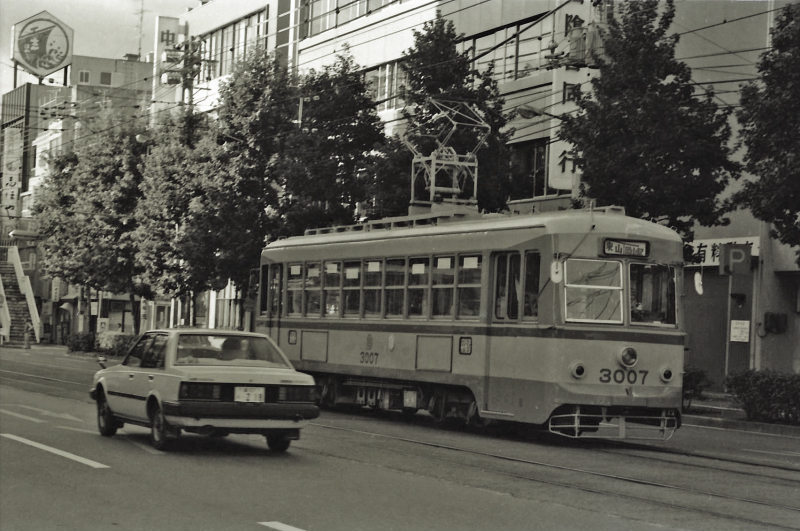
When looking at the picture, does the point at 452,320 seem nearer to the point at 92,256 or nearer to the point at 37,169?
the point at 92,256

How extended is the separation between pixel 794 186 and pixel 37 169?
3427 inches

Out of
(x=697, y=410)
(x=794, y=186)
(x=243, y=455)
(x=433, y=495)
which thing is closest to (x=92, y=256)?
(x=697, y=410)

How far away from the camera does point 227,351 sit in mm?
14695

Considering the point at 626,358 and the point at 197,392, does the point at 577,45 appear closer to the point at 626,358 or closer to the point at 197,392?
the point at 626,358

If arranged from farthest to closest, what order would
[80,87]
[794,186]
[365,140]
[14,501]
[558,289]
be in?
1. [80,87]
2. [365,140]
3. [794,186]
4. [558,289]
5. [14,501]

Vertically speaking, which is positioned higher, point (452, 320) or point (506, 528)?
point (452, 320)

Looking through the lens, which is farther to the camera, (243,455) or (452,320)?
(452,320)

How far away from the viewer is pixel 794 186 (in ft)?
73.5

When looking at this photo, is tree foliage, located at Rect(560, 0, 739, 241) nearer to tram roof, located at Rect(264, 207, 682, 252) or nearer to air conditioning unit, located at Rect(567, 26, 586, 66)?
air conditioning unit, located at Rect(567, 26, 586, 66)

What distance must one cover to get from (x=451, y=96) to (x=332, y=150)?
5666 mm

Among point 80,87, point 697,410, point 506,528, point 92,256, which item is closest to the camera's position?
point 506,528

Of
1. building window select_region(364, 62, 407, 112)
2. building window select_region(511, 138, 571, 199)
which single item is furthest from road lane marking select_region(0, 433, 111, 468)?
building window select_region(364, 62, 407, 112)

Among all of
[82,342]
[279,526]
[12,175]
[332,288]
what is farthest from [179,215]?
[12,175]

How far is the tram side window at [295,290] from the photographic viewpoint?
77.7ft
